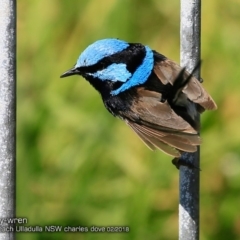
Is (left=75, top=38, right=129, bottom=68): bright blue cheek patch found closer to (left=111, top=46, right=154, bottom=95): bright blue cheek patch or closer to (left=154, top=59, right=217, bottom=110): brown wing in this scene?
(left=111, top=46, right=154, bottom=95): bright blue cheek patch

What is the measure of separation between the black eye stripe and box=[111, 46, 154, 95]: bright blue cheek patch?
2 cm

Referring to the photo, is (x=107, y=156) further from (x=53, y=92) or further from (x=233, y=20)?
(x=233, y=20)

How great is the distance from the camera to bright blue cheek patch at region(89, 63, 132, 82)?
2.93 metres

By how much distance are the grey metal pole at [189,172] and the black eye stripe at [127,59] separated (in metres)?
0.76

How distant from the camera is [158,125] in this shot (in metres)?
2.78

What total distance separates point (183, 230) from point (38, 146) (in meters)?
→ 1.91

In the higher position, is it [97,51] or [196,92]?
[97,51]

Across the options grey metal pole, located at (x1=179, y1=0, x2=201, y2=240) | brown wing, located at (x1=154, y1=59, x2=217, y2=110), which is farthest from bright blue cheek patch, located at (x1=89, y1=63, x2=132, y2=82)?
grey metal pole, located at (x1=179, y1=0, x2=201, y2=240)

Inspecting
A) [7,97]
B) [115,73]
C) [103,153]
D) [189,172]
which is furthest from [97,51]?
[103,153]

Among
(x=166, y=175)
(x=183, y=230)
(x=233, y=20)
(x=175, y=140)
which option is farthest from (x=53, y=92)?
(x=183, y=230)

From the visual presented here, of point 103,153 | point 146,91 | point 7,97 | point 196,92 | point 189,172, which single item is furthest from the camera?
point 103,153

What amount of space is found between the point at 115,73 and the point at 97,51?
171 mm

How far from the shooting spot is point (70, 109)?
3.91 metres

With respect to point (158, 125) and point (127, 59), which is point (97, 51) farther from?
point (158, 125)
